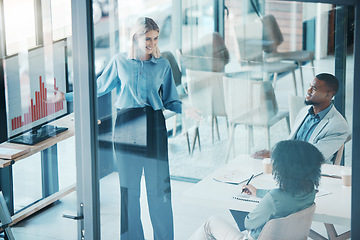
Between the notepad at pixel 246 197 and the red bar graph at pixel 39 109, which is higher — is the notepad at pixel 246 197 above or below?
below

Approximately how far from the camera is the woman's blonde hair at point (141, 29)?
298 centimetres

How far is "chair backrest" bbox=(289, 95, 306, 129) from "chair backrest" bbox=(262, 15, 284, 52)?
0.24 m

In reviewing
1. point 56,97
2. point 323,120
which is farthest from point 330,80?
point 56,97

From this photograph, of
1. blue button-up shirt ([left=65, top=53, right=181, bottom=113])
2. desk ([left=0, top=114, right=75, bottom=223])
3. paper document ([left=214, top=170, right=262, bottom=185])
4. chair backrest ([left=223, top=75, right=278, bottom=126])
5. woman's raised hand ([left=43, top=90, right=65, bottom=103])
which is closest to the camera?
chair backrest ([left=223, top=75, right=278, bottom=126])

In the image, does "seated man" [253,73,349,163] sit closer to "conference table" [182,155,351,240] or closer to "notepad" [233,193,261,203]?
"conference table" [182,155,351,240]

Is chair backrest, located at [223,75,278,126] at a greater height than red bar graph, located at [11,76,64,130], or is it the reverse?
chair backrest, located at [223,75,278,126]

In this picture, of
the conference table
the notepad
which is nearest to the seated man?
the conference table

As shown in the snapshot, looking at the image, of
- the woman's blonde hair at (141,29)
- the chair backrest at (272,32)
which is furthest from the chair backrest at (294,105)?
the woman's blonde hair at (141,29)

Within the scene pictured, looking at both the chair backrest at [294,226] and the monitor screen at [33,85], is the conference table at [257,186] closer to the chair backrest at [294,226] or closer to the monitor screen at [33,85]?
the chair backrest at [294,226]

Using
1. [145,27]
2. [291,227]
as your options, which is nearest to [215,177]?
[291,227]

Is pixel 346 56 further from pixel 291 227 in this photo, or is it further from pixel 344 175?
pixel 291 227

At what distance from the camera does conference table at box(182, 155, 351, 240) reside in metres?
2.70

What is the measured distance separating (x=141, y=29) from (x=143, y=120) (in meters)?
0.47

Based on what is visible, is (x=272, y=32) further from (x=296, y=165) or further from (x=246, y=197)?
(x=246, y=197)
